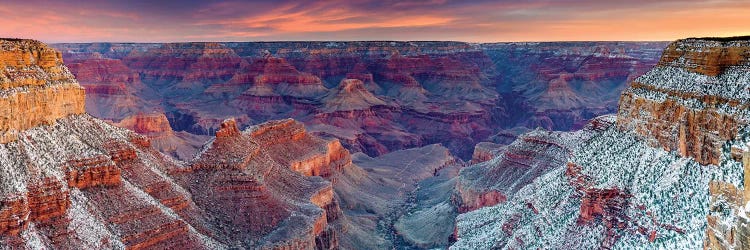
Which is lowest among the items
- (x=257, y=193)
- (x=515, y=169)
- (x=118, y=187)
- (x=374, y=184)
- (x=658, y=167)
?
(x=374, y=184)

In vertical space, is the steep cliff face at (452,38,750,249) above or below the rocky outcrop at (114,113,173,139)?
above

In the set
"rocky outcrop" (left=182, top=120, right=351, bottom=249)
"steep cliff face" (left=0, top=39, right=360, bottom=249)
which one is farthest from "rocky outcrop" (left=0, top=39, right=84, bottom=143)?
"rocky outcrop" (left=182, top=120, right=351, bottom=249)

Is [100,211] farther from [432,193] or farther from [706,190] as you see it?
[432,193]

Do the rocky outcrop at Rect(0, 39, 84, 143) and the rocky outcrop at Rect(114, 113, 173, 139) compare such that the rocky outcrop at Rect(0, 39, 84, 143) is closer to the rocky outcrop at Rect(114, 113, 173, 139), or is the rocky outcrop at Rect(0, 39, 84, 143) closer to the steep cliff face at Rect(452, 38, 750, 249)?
the steep cliff face at Rect(452, 38, 750, 249)

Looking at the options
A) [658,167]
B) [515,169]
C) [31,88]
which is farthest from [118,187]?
[515,169]

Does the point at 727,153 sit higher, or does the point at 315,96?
the point at 727,153

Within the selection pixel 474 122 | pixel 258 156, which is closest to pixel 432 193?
pixel 258 156

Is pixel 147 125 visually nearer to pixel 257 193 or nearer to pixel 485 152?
pixel 485 152

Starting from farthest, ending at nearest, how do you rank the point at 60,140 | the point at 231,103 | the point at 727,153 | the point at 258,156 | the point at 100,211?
the point at 231,103 → the point at 258,156 → the point at 60,140 → the point at 100,211 → the point at 727,153
